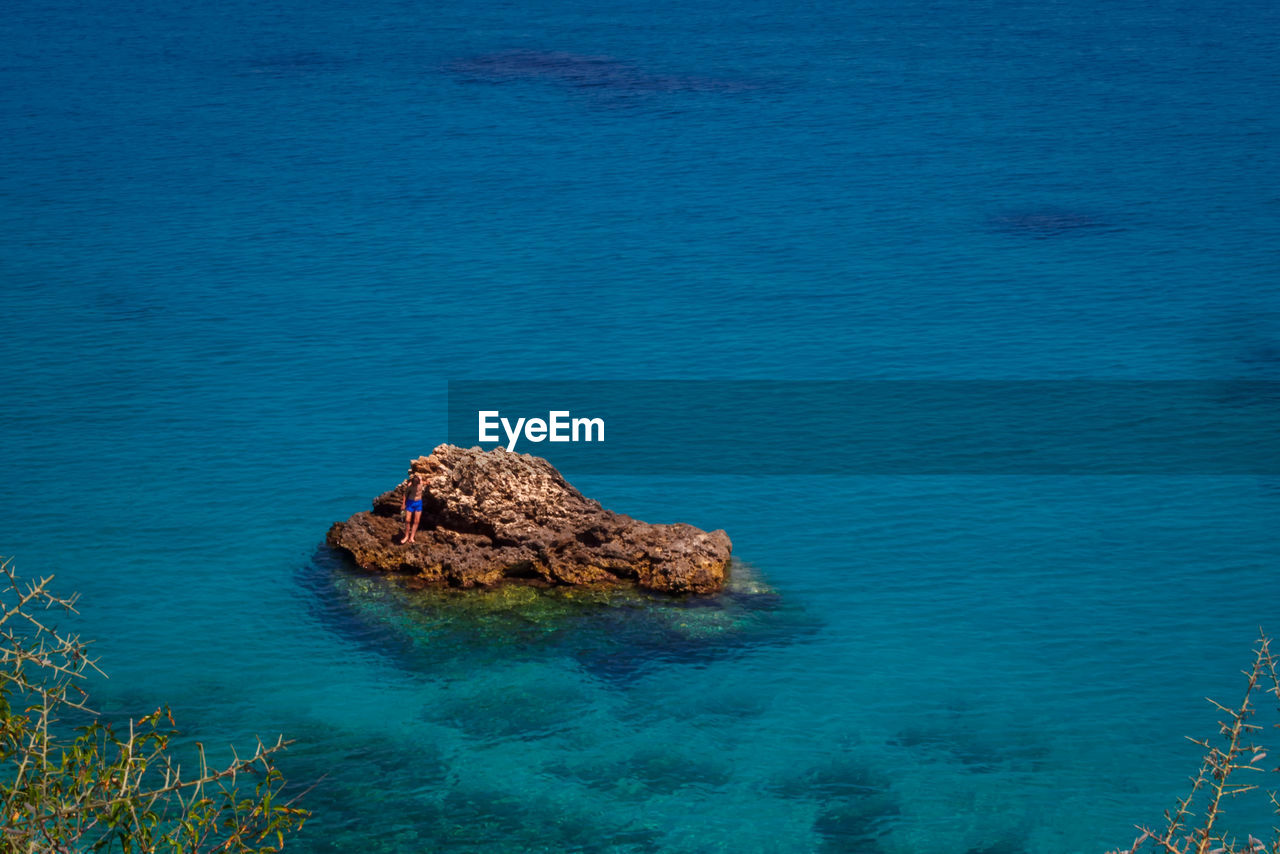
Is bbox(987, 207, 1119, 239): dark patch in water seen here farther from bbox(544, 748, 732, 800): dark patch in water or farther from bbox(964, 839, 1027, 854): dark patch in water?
bbox(964, 839, 1027, 854): dark patch in water

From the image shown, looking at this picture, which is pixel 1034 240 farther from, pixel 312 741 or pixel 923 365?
pixel 312 741

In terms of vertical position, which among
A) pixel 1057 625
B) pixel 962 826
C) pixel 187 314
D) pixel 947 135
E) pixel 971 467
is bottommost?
pixel 962 826

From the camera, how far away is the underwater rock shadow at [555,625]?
2339cm

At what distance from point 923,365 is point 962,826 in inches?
790

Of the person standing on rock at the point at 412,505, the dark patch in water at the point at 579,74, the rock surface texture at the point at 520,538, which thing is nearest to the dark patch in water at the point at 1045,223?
the dark patch in water at the point at 579,74

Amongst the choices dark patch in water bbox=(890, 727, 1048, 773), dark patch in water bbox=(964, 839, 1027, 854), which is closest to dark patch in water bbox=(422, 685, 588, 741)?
dark patch in water bbox=(890, 727, 1048, 773)

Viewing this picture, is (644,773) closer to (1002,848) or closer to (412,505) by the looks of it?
(1002,848)

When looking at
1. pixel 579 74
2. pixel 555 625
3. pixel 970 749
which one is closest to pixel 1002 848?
pixel 970 749

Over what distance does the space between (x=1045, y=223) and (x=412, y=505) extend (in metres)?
28.6

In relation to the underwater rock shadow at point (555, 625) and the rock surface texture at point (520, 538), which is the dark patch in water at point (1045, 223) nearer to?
the rock surface texture at point (520, 538)

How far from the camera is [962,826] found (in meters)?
19.6

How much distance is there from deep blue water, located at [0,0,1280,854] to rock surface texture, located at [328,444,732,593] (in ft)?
2.76

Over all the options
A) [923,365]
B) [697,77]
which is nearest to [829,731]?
[923,365]

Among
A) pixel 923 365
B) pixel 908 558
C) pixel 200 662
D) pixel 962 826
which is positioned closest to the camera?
pixel 962 826
